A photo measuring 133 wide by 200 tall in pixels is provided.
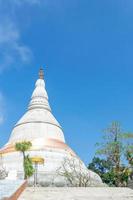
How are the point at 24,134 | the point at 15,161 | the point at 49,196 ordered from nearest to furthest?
the point at 49,196
the point at 15,161
the point at 24,134

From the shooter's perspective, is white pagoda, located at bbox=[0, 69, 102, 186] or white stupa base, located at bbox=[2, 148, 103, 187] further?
white pagoda, located at bbox=[0, 69, 102, 186]

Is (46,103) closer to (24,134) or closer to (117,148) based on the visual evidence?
(24,134)

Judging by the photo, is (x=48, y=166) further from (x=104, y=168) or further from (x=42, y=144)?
(x=104, y=168)

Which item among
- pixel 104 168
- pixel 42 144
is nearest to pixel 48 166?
pixel 42 144

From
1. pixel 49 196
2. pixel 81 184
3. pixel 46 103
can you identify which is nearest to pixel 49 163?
pixel 81 184

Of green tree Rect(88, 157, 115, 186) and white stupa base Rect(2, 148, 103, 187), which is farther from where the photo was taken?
green tree Rect(88, 157, 115, 186)

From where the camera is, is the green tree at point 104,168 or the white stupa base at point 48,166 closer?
the white stupa base at point 48,166

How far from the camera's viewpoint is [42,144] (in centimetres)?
3591

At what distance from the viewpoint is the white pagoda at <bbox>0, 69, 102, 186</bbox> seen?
30361 millimetres

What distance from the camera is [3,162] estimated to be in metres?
34.1

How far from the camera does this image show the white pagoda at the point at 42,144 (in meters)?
30.4

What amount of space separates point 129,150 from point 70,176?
20.0 feet

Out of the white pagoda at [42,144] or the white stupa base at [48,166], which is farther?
the white pagoda at [42,144]

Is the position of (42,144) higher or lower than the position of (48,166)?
higher
